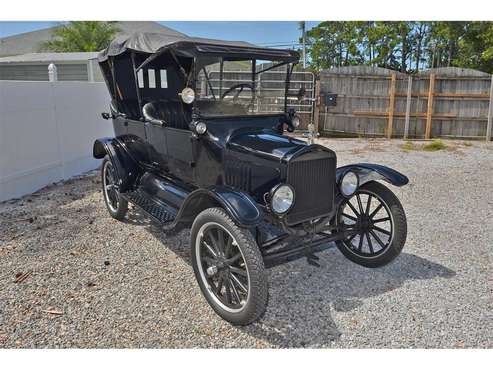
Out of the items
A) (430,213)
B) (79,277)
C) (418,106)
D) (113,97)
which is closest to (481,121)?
(418,106)

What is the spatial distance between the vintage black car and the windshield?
0.04 ft

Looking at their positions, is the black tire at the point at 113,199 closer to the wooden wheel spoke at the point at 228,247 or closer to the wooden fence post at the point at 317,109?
the wooden wheel spoke at the point at 228,247

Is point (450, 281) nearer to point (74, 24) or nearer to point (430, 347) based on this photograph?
point (430, 347)

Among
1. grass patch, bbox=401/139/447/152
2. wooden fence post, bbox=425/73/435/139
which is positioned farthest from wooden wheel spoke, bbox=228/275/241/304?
wooden fence post, bbox=425/73/435/139

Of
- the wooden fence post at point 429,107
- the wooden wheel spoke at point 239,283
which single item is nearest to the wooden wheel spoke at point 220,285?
the wooden wheel spoke at point 239,283

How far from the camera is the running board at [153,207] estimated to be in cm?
380

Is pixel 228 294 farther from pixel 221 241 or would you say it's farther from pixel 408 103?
pixel 408 103

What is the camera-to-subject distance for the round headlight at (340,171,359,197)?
11.5 feet

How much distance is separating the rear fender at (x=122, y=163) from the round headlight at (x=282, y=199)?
2.30 m

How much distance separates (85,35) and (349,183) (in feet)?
62.2

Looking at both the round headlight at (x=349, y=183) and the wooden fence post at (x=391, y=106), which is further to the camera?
the wooden fence post at (x=391, y=106)

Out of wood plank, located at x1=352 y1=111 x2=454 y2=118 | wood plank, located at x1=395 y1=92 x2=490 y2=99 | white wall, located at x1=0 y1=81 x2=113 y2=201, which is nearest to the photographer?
white wall, located at x1=0 y1=81 x2=113 y2=201

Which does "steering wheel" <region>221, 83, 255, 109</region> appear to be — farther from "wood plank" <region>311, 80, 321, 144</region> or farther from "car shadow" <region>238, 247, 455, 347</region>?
"wood plank" <region>311, 80, 321, 144</region>

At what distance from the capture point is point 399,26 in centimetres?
1972
